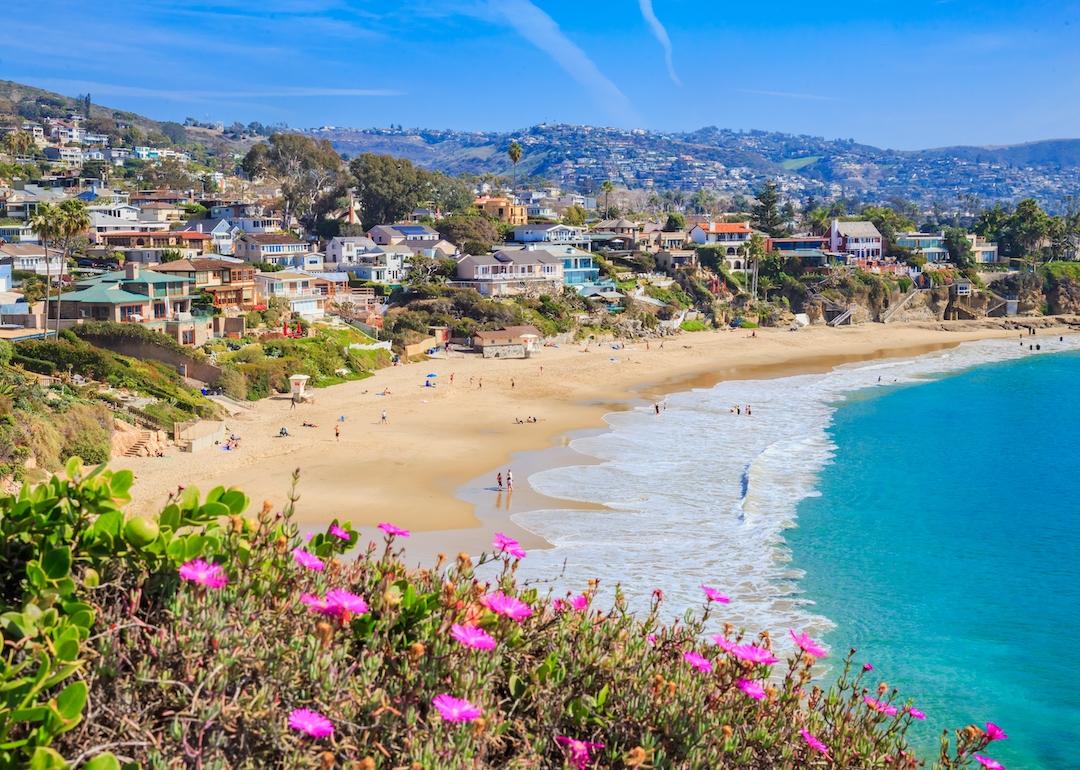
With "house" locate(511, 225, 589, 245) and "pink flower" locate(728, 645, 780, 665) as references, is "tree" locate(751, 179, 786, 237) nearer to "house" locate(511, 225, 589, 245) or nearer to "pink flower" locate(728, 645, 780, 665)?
"house" locate(511, 225, 589, 245)

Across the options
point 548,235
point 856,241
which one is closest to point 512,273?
point 548,235

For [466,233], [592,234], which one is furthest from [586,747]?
[592,234]

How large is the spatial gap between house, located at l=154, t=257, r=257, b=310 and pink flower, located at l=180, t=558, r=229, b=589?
51867 mm

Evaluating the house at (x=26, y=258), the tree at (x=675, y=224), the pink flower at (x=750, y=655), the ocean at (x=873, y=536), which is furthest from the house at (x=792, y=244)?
the pink flower at (x=750, y=655)

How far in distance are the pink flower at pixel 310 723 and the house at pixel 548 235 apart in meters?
84.8

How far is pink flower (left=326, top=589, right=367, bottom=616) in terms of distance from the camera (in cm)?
529

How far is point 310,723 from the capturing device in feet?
15.0

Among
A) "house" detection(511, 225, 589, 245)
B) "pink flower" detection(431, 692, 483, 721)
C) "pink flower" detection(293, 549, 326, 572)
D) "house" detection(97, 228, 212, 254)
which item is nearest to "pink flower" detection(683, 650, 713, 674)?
"pink flower" detection(431, 692, 483, 721)

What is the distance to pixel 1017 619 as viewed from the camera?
74.4ft

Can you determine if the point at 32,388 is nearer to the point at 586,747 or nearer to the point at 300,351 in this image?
the point at 300,351

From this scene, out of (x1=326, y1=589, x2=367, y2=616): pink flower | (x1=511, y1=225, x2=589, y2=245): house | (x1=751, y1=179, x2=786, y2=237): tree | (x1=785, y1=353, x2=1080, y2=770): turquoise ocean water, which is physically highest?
(x1=751, y1=179, x2=786, y2=237): tree

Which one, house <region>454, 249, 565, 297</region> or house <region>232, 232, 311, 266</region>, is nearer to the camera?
house <region>232, 232, 311, 266</region>

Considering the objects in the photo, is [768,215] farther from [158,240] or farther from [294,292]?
[158,240]

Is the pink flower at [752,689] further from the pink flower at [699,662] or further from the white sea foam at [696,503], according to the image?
the white sea foam at [696,503]
